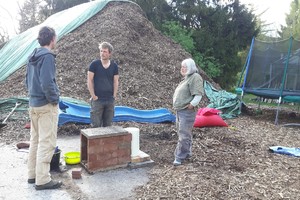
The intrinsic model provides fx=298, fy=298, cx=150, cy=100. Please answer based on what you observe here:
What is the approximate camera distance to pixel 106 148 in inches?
143

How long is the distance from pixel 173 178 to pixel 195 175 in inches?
11.1

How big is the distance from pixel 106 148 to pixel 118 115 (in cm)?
229

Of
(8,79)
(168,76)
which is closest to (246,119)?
(168,76)

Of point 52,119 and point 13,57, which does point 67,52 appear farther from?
point 52,119

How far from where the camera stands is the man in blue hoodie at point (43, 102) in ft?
9.63

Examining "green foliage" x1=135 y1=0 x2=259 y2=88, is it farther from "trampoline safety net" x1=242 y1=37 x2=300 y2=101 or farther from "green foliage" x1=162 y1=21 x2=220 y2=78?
"trampoline safety net" x1=242 y1=37 x2=300 y2=101

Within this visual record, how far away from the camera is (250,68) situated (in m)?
8.70

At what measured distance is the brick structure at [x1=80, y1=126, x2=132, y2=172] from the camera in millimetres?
3543

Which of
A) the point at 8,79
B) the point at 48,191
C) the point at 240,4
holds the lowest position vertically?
the point at 48,191

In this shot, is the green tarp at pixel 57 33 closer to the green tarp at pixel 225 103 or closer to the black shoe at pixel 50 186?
the green tarp at pixel 225 103

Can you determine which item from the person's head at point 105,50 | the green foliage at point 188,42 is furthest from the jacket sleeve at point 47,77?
the green foliage at point 188,42

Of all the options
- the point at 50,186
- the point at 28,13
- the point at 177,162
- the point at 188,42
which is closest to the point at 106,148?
the point at 50,186

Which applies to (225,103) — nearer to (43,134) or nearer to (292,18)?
(43,134)

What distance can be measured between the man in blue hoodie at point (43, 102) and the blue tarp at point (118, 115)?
231 centimetres
